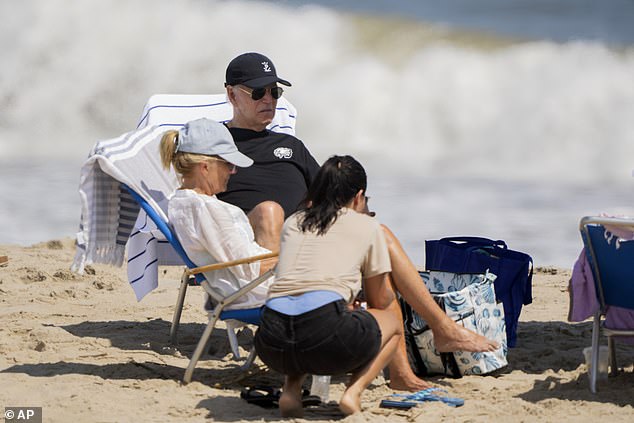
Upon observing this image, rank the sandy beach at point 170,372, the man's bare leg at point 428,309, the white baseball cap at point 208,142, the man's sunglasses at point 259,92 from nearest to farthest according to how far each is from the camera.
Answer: the sandy beach at point 170,372 < the man's bare leg at point 428,309 < the white baseball cap at point 208,142 < the man's sunglasses at point 259,92

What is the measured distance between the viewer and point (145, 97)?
41.0ft

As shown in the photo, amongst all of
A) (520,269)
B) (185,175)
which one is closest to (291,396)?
(185,175)

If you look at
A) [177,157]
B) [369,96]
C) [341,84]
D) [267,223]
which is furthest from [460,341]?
[341,84]

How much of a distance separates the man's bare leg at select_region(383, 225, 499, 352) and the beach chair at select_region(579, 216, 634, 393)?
0.37 meters

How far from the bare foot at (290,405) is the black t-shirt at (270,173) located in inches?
49.0

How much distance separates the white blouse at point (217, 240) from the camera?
3.76m

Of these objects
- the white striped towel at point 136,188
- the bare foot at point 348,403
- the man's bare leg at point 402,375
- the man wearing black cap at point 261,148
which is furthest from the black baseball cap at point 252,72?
the bare foot at point 348,403

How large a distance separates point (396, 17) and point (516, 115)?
3.42m

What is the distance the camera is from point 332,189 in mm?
3336

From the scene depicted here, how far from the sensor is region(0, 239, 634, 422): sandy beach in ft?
11.1

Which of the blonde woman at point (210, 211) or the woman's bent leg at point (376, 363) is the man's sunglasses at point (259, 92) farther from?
the woman's bent leg at point (376, 363)

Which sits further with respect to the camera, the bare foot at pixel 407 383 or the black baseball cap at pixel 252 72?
the black baseball cap at pixel 252 72

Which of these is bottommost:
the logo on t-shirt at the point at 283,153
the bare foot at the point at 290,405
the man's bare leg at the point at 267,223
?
the bare foot at the point at 290,405

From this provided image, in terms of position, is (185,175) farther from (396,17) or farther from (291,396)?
(396,17)
